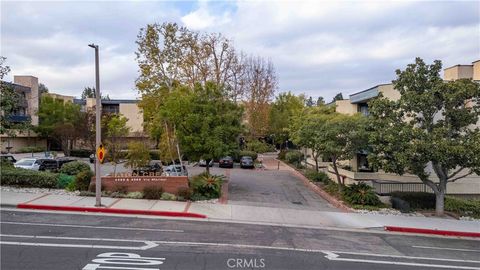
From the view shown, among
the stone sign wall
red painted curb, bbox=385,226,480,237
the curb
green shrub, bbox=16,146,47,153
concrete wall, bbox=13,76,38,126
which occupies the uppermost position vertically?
concrete wall, bbox=13,76,38,126

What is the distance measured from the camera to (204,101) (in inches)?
1072

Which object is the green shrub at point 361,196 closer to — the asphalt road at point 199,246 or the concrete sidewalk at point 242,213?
the concrete sidewalk at point 242,213

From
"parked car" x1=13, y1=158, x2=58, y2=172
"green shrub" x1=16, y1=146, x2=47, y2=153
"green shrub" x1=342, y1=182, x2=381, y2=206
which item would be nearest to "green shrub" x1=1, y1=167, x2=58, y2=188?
"parked car" x1=13, y1=158, x2=58, y2=172

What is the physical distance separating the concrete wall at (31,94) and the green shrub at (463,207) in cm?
6836

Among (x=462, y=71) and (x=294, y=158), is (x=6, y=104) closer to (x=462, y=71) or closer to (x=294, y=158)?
(x=462, y=71)

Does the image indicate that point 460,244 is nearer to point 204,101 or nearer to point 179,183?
point 179,183

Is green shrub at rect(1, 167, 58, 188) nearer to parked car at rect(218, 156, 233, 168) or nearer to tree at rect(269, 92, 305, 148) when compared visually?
parked car at rect(218, 156, 233, 168)

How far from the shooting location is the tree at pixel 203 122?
2559 centimetres

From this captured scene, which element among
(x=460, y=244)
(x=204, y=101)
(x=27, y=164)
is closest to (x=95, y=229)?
(x=460, y=244)

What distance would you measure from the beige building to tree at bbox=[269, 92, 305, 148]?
29027mm

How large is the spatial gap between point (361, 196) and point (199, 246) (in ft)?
43.1

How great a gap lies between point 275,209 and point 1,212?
1139 cm

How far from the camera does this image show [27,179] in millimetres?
21438

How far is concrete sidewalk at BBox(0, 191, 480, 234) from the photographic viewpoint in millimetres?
17547
